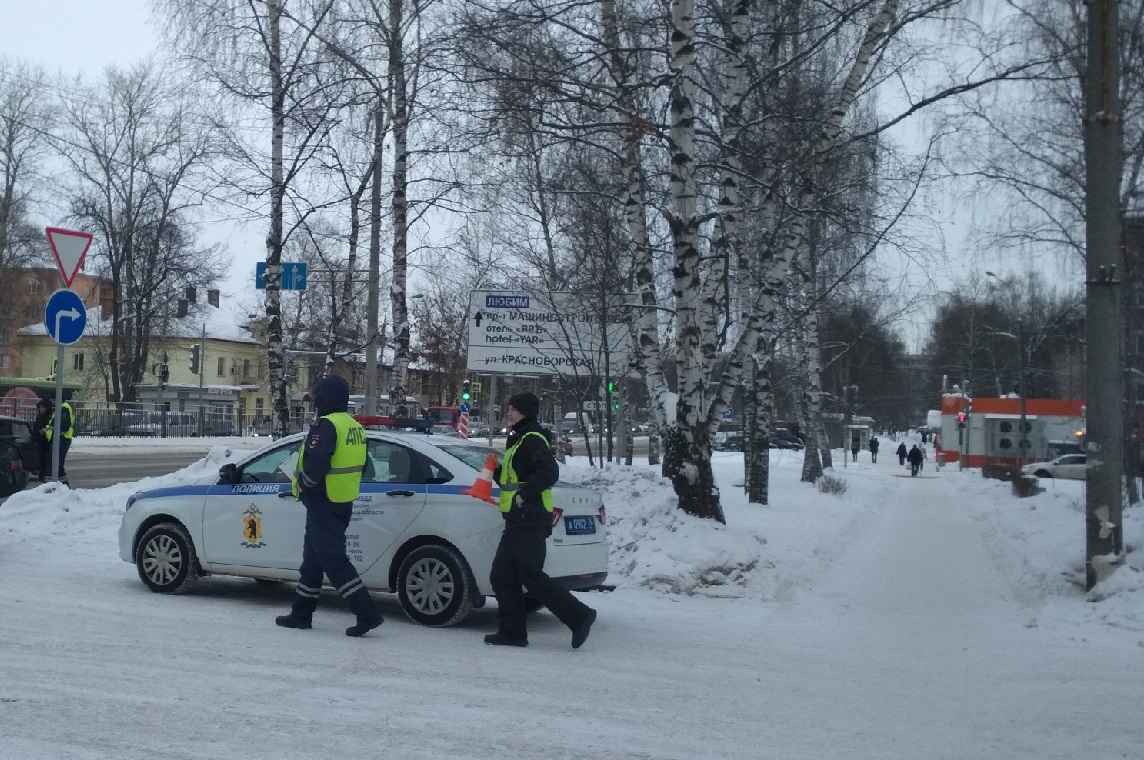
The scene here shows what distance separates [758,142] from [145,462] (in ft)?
81.9

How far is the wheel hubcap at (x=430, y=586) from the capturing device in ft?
29.0

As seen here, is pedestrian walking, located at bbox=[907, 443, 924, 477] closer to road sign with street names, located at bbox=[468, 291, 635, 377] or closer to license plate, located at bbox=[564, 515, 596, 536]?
road sign with street names, located at bbox=[468, 291, 635, 377]

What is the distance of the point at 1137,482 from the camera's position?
21797 millimetres

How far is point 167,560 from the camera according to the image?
32.2 ft

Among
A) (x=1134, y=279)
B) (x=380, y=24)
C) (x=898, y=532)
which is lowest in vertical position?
(x=898, y=532)

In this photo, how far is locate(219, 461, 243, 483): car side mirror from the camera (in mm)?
9664

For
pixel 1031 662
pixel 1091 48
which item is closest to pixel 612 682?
pixel 1031 662

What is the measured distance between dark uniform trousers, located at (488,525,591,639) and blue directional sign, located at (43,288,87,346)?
Answer: 7.82 metres

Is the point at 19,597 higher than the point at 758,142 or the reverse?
the reverse

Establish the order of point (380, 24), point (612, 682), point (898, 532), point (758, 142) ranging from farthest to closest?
point (898, 532) → point (380, 24) → point (758, 142) → point (612, 682)

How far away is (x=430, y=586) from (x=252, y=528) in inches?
68.0

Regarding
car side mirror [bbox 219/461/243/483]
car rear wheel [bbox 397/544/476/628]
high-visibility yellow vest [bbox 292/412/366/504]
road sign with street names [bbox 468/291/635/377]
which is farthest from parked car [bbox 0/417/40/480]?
high-visibility yellow vest [bbox 292/412/366/504]

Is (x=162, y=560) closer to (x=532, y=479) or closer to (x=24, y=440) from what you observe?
(x=532, y=479)

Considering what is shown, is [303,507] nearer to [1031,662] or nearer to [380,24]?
[1031,662]
